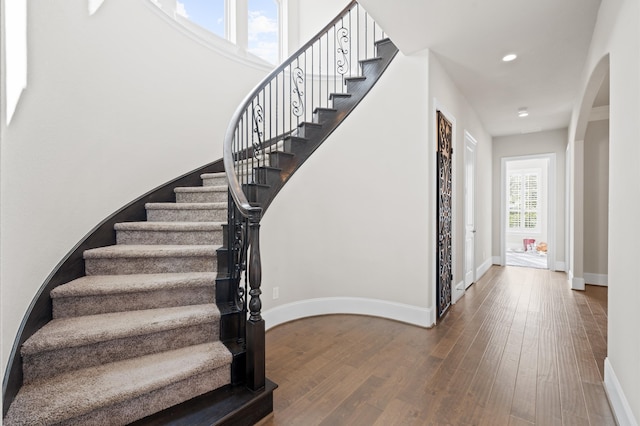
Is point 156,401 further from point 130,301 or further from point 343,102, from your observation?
point 343,102

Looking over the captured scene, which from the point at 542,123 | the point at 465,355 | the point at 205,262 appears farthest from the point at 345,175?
the point at 542,123

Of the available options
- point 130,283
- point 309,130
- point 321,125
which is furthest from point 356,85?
point 130,283

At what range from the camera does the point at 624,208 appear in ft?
5.72

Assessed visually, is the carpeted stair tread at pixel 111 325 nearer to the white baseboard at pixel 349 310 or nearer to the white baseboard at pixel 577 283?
the white baseboard at pixel 349 310

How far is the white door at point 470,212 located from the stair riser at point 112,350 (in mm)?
3898

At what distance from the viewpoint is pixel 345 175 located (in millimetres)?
3533

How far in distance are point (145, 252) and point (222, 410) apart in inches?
52.1

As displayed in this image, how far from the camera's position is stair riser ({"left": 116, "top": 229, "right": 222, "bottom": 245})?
272 cm

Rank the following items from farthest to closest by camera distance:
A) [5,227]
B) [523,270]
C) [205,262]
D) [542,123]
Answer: [523,270] → [542,123] → [205,262] → [5,227]

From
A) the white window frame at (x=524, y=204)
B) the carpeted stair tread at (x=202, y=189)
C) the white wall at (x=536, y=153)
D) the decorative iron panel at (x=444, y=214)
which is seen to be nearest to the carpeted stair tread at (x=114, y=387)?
the carpeted stair tread at (x=202, y=189)

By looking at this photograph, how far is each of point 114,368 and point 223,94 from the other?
3.36 metres

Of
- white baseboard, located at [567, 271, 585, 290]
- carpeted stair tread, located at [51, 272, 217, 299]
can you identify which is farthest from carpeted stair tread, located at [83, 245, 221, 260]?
white baseboard, located at [567, 271, 585, 290]

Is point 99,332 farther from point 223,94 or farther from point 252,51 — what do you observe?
point 252,51

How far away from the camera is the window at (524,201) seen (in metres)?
9.40
